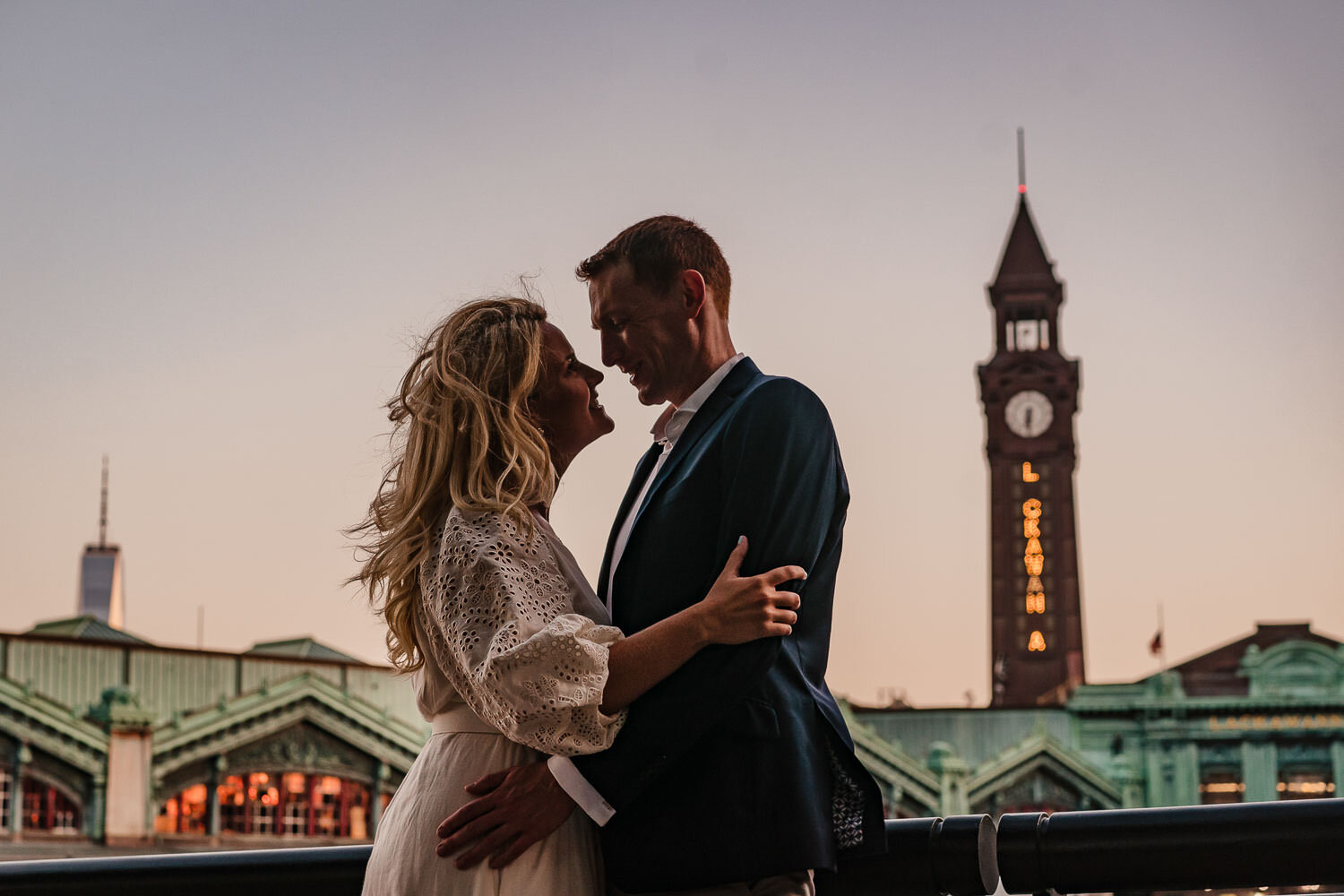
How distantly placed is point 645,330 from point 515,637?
1.76 feet

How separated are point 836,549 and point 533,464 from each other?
35 cm

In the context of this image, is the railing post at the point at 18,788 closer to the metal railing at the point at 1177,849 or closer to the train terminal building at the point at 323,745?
the train terminal building at the point at 323,745

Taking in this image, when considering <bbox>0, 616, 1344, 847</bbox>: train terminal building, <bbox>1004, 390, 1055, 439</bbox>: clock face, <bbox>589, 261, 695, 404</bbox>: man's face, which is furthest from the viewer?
<bbox>1004, 390, 1055, 439</bbox>: clock face

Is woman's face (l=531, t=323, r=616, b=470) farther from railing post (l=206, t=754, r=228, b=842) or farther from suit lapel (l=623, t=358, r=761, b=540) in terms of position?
railing post (l=206, t=754, r=228, b=842)

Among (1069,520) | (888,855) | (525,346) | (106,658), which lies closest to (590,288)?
(525,346)

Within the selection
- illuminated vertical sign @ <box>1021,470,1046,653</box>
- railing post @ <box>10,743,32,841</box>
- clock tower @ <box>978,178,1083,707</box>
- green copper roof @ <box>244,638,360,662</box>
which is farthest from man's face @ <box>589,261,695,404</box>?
illuminated vertical sign @ <box>1021,470,1046,653</box>

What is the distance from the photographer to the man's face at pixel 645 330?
195 centimetres

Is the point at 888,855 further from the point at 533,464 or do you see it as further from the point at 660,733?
the point at 533,464

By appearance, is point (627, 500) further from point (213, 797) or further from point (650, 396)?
point (213, 797)

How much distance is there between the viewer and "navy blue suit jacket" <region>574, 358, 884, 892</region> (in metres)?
1.59

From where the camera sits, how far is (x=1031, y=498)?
56500 millimetres

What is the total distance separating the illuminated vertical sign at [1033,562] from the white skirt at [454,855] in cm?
5585

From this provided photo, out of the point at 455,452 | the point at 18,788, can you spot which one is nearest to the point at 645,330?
the point at 455,452

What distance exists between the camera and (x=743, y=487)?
5.40ft
